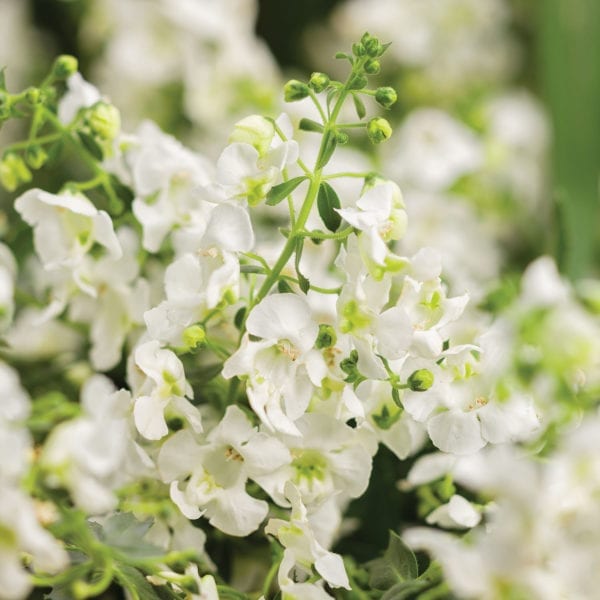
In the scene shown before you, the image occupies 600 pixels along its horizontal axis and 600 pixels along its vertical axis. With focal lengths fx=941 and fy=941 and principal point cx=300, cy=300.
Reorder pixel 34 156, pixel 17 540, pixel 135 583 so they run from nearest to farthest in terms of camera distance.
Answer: pixel 17 540 → pixel 135 583 → pixel 34 156

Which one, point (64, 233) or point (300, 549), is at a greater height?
point (64, 233)

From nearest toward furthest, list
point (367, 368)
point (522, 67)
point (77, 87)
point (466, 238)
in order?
point (367, 368) < point (77, 87) < point (466, 238) < point (522, 67)

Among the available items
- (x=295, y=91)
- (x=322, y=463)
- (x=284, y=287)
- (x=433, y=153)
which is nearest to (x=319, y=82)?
(x=295, y=91)

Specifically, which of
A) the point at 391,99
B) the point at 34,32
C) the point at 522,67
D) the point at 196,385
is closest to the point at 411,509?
the point at 196,385

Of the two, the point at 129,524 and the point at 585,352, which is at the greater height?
the point at 585,352

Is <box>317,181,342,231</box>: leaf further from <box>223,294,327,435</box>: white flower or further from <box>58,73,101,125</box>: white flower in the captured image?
<box>58,73,101,125</box>: white flower

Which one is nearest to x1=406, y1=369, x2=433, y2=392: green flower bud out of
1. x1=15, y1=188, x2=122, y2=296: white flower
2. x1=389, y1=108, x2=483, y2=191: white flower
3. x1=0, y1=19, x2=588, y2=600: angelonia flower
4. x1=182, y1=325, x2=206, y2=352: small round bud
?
x1=0, y1=19, x2=588, y2=600: angelonia flower

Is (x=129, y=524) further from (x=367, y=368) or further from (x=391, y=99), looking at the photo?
(x=391, y=99)

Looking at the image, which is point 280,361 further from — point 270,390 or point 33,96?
point 33,96
